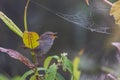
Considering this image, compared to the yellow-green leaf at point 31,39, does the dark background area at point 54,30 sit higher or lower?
lower

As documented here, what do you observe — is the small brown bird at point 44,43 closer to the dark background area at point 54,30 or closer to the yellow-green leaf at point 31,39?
the yellow-green leaf at point 31,39

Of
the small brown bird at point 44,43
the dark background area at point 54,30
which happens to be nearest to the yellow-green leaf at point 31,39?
the small brown bird at point 44,43

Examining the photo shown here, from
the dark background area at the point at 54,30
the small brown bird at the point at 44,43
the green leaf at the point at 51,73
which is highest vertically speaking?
the small brown bird at the point at 44,43

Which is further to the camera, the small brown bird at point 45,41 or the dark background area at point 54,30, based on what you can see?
the dark background area at point 54,30

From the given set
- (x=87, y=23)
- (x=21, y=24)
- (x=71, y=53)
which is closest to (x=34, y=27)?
(x=21, y=24)

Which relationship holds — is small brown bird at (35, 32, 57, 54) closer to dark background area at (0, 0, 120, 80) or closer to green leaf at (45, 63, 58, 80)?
green leaf at (45, 63, 58, 80)

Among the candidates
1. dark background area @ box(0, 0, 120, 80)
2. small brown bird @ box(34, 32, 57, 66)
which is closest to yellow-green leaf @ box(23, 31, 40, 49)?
small brown bird @ box(34, 32, 57, 66)

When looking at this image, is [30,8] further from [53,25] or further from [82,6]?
[82,6]

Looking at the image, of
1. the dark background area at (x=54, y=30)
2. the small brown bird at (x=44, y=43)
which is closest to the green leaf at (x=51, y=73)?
the small brown bird at (x=44, y=43)
